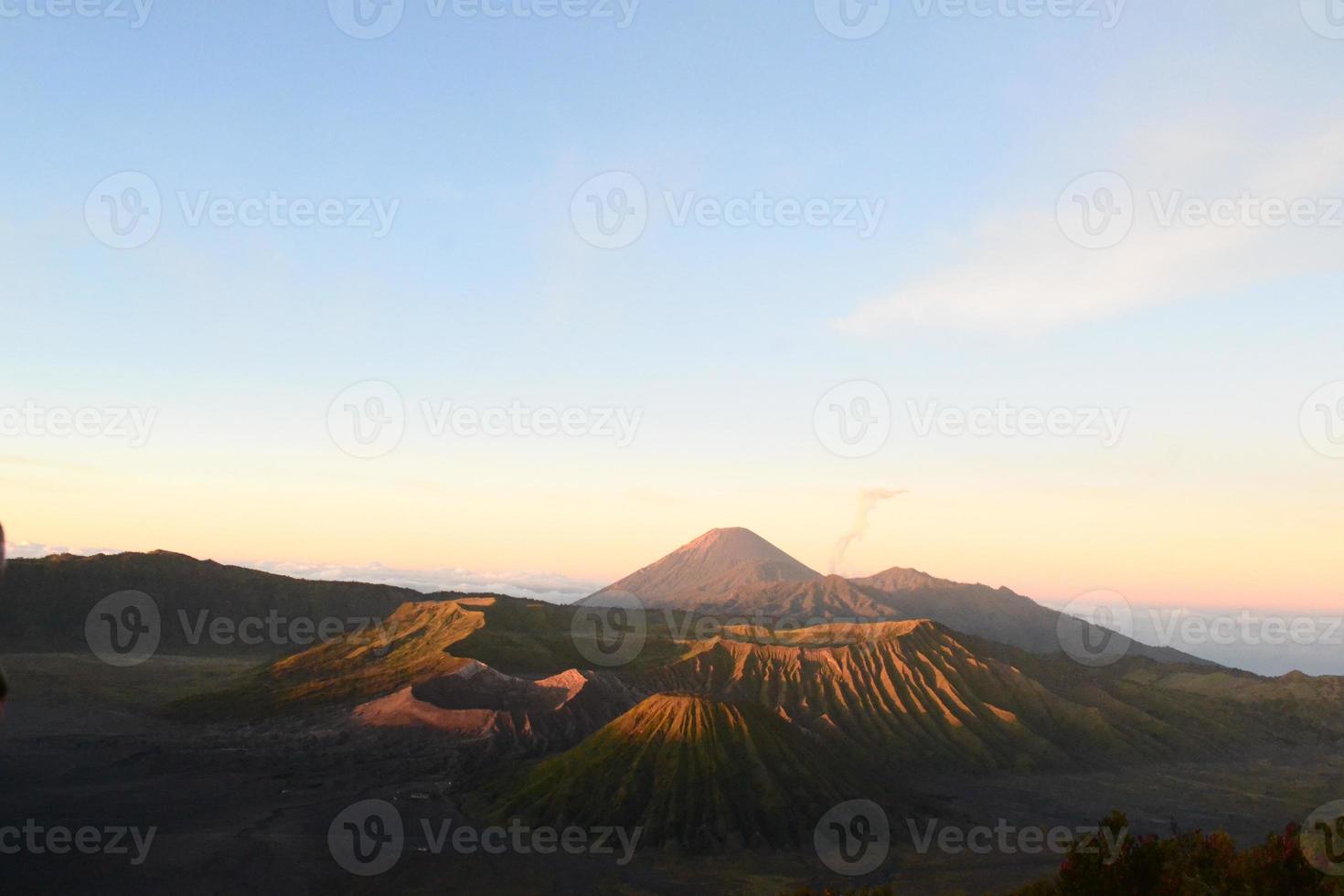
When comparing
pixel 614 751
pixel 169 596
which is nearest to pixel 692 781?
pixel 614 751

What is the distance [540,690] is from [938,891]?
137ft

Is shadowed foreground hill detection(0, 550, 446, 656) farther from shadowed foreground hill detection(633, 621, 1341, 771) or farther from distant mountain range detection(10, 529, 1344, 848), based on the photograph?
shadowed foreground hill detection(633, 621, 1341, 771)

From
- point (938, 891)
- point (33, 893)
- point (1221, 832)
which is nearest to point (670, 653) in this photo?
point (938, 891)

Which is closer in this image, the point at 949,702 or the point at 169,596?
the point at 949,702

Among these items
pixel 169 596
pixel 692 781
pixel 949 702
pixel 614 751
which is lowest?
pixel 692 781

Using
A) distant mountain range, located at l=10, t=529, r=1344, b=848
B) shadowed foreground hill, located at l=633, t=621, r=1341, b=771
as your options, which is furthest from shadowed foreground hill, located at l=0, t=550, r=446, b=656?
shadowed foreground hill, located at l=633, t=621, r=1341, b=771

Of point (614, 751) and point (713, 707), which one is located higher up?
point (713, 707)

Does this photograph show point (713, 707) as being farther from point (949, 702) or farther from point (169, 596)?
point (169, 596)

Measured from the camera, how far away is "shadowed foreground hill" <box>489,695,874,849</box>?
51312mm

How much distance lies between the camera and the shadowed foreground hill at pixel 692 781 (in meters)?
51.3

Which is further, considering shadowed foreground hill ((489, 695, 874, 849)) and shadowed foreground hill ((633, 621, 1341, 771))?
shadowed foreground hill ((633, 621, 1341, 771))

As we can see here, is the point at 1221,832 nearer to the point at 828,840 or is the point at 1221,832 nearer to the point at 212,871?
the point at 828,840

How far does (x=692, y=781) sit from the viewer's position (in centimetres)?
5381

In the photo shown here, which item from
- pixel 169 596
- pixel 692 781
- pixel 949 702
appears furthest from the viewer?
pixel 169 596
